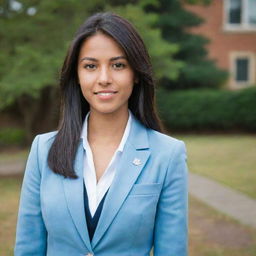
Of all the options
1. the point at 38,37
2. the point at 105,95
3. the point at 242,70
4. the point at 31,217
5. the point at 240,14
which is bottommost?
the point at 31,217

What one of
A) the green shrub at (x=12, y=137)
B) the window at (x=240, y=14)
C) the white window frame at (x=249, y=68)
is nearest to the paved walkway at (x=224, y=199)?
Result: the green shrub at (x=12, y=137)

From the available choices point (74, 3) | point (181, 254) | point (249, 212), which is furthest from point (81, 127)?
point (74, 3)

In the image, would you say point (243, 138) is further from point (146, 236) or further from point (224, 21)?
point (146, 236)

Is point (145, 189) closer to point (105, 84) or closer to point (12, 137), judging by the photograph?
point (105, 84)

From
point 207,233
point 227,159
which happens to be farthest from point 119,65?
point 227,159

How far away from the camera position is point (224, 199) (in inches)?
265

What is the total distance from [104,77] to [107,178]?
40cm

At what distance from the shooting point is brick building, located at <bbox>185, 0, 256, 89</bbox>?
Result: 21.2 metres

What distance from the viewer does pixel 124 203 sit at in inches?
64.5

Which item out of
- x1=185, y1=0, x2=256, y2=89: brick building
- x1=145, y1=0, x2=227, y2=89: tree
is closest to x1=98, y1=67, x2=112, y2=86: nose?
x1=145, y1=0, x2=227, y2=89: tree

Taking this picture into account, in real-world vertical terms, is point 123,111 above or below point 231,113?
above

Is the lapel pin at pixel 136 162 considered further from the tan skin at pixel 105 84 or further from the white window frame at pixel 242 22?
the white window frame at pixel 242 22

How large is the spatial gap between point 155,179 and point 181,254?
32 cm

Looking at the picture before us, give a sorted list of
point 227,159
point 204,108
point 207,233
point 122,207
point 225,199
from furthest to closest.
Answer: point 204,108 < point 227,159 < point 225,199 < point 207,233 < point 122,207
